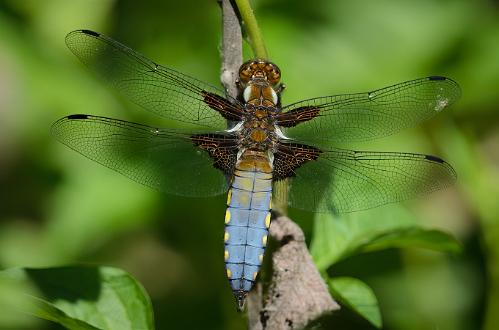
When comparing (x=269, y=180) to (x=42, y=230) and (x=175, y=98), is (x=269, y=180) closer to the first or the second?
(x=175, y=98)

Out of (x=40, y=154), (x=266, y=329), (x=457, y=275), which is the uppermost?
(x=40, y=154)

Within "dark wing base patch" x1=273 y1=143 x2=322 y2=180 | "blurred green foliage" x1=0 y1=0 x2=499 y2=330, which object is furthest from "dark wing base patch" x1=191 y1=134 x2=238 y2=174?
"blurred green foliage" x1=0 y1=0 x2=499 y2=330

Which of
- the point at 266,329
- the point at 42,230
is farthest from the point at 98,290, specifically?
the point at 42,230

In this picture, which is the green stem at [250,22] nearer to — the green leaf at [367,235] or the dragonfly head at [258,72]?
the dragonfly head at [258,72]

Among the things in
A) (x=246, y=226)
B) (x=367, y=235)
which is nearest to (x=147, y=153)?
(x=246, y=226)

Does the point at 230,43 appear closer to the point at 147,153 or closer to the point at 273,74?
the point at 273,74

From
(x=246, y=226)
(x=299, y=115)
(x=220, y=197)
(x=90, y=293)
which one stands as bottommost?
(x=90, y=293)

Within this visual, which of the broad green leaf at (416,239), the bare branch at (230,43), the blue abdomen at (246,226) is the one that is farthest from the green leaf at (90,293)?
the broad green leaf at (416,239)
